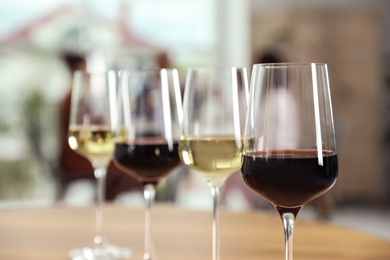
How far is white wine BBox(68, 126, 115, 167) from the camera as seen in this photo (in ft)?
4.37

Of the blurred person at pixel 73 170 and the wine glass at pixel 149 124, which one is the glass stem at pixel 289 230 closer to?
the wine glass at pixel 149 124

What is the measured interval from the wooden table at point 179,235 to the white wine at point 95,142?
0.15m

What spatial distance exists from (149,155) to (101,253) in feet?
0.60

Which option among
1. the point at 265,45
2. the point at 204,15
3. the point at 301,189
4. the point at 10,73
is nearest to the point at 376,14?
the point at 265,45

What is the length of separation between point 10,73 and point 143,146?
498 cm

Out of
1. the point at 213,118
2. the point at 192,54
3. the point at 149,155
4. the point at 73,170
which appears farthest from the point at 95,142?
the point at 192,54

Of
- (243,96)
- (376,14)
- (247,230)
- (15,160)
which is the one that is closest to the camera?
(243,96)

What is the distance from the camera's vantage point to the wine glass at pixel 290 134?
85 centimetres

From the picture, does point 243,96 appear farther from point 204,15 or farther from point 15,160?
point 204,15

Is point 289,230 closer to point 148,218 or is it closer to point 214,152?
point 214,152

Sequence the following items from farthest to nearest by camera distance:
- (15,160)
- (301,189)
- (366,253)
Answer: (15,160), (366,253), (301,189)

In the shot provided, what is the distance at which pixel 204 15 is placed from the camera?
21.9 ft

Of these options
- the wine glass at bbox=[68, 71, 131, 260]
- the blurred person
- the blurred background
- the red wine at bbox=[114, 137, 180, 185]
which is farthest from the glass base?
the blurred background

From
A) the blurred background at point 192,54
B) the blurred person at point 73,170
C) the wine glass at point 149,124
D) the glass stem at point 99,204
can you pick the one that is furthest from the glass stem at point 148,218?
the blurred background at point 192,54
